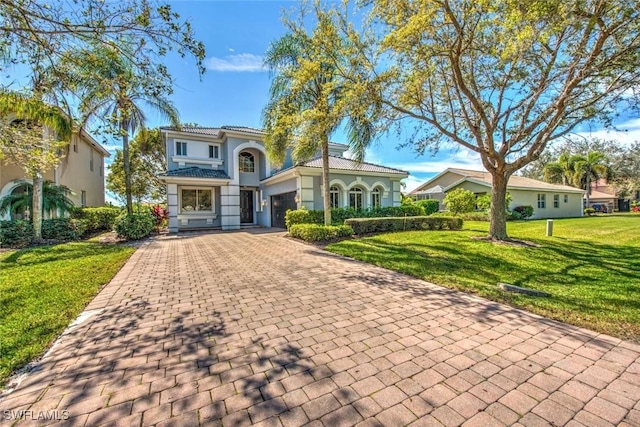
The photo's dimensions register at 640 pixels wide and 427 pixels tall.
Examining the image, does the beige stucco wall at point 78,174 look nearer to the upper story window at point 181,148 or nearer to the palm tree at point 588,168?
the upper story window at point 181,148

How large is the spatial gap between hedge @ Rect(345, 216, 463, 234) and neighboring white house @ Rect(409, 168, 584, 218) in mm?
12276

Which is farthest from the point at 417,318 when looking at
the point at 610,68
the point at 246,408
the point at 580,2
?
the point at 610,68

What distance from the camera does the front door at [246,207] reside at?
22.6 metres

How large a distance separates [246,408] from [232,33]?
9.07m

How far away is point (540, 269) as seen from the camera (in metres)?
7.24

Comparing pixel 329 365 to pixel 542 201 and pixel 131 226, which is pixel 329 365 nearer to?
pixel 131 226

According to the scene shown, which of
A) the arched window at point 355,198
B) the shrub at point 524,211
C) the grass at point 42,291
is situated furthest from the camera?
the shrub at point 524,211

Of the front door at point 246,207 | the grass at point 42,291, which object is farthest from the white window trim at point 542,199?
the grass at point 42,291

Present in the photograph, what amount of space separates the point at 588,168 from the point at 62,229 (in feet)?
174

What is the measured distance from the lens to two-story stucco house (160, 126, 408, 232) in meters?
17.7

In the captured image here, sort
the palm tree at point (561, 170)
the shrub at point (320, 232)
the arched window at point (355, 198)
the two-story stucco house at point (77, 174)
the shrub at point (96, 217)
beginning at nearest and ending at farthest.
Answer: the shrub at point (320, 232)
the two-story stucco house at point (77, 174)
the shrub at point (96, 217)
the arched window at point (355, 198)
the palm tree at point (561, 170)

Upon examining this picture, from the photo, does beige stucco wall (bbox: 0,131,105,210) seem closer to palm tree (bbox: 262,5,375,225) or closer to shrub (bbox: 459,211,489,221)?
palm tree (bbox: 262,5,375,225)

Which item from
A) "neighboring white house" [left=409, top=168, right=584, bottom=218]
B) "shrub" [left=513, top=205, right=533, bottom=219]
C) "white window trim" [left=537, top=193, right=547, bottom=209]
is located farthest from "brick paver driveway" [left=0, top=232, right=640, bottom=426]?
"white window trim" [left=537, top=193, right=547, bottom=209]

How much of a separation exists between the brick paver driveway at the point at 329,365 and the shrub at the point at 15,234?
1052cm
